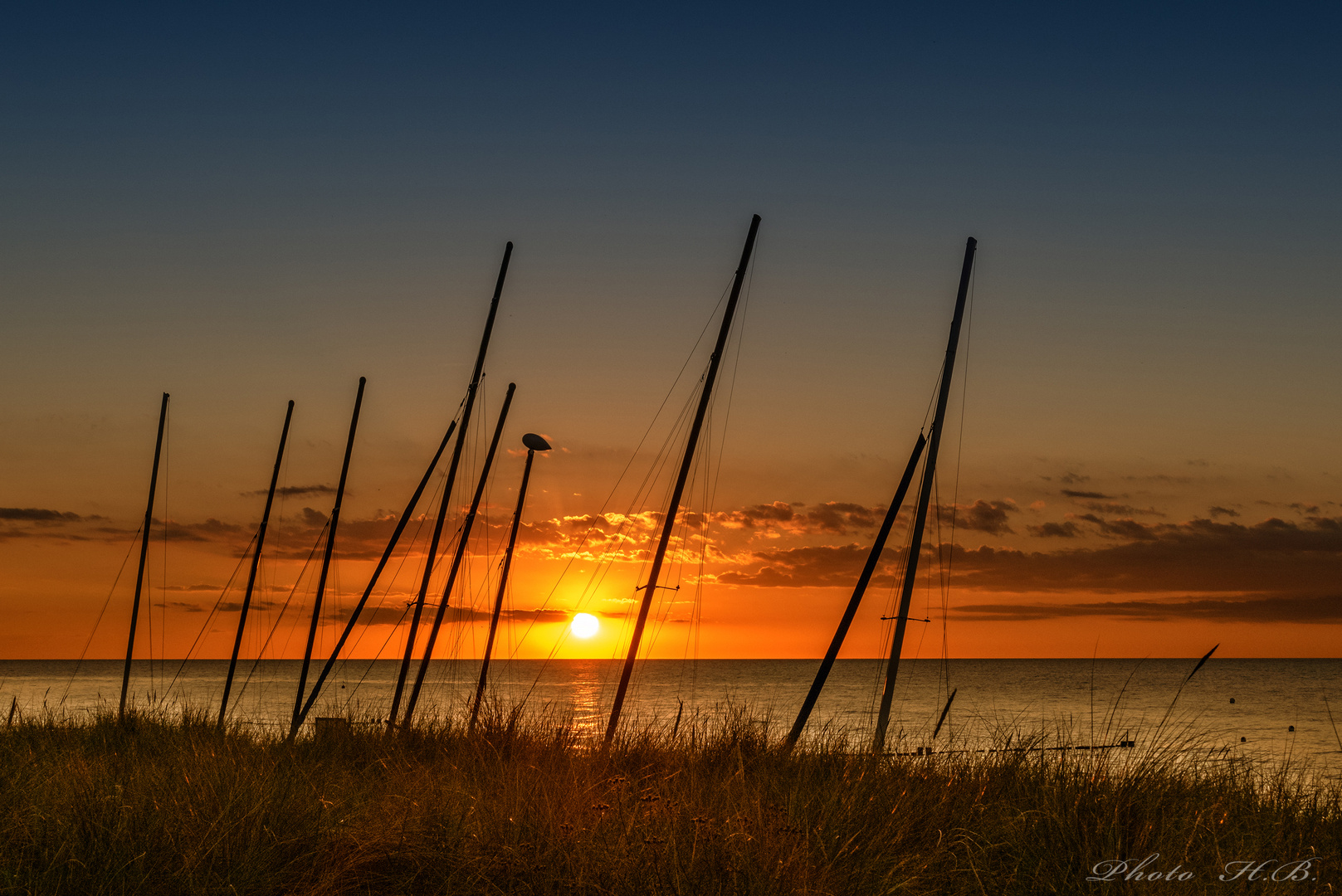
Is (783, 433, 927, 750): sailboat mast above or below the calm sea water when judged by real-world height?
above

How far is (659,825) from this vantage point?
7.76 m

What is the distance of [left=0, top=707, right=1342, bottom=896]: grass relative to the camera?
7133 mm

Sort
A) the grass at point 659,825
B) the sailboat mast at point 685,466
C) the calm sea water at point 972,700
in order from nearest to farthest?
the grass at point 659,825 < the sailboat mast at point 685,466 < the calm sea water at point 972,700

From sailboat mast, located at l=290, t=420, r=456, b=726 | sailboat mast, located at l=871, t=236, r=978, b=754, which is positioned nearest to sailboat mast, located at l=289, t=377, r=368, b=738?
sailboat mast, located at l=290, t=420, r=456, b=726

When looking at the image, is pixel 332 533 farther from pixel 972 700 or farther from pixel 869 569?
pixel 972 700

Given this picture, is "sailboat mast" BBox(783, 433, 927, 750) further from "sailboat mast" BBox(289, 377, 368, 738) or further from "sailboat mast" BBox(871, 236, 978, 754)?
"sailboat mast" BBox(289, 377, 368, 738)

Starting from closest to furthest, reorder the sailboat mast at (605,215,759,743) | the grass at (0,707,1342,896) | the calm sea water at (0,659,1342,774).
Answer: the grass at (0,707,1342,896)
the sailboat mast at (605,215,759,743)
the calm sea water at (0,659,1342,774)

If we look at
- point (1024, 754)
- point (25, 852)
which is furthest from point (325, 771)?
point (1024, 754)

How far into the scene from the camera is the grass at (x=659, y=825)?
Result: 7.13 metres

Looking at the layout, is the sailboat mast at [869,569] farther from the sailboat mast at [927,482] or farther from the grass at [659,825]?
the grass at [659,825]

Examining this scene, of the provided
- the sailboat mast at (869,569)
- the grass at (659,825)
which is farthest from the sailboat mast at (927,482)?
the grass at (659,825)

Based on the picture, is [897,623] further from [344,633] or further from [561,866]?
[344,633]

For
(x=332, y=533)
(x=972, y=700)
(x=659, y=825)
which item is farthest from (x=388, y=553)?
(x=972, y=700)

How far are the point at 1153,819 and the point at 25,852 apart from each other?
30.1 feet
